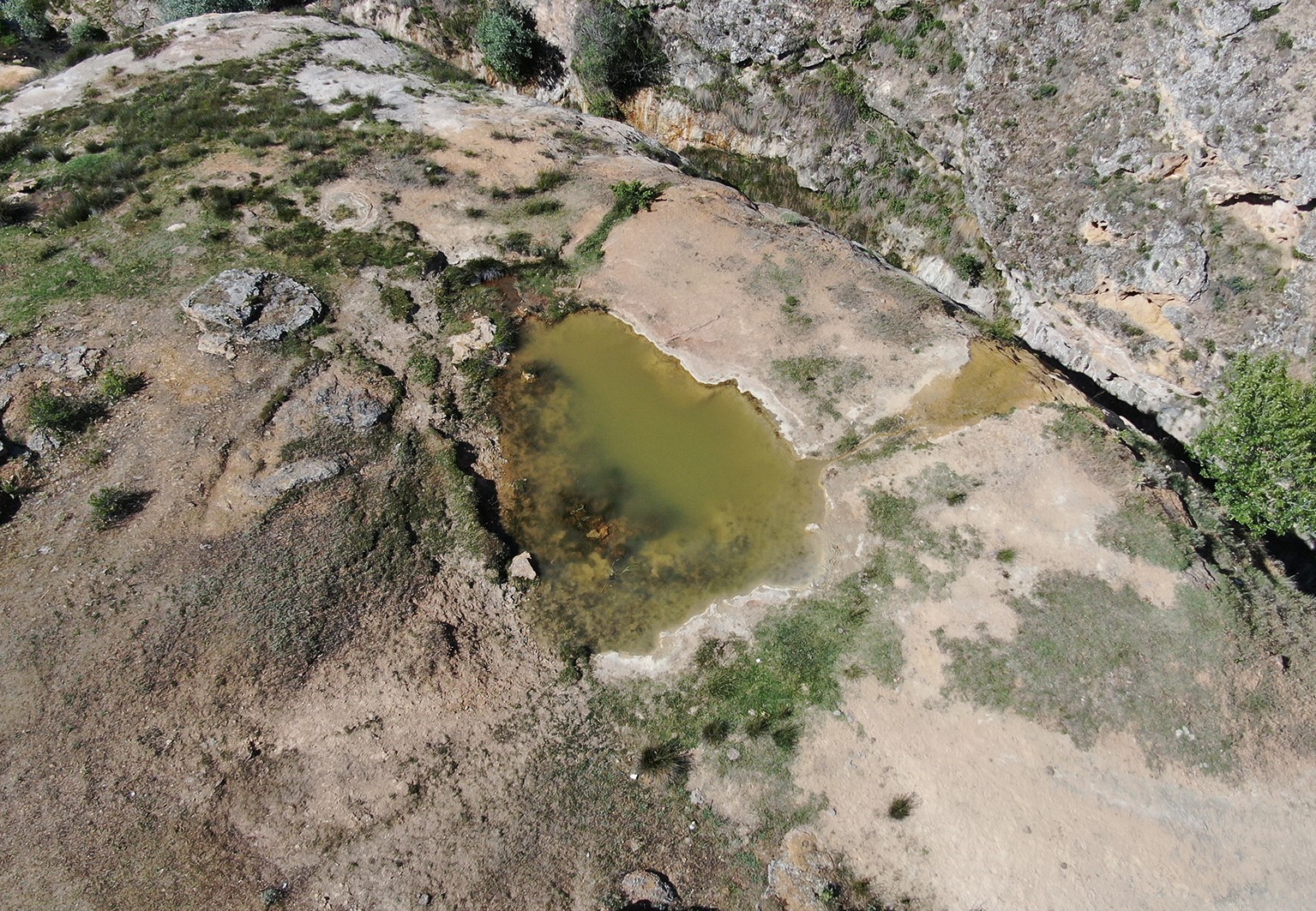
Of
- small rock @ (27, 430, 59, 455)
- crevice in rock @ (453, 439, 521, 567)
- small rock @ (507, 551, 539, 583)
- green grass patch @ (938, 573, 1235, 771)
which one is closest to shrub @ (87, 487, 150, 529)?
small rock @ (27, 430, 59, 455)

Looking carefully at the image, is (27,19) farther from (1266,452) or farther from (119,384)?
(1266,452)

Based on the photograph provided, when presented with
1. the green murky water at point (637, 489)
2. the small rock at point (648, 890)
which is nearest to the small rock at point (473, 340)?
the green murky water at point (637, 489)

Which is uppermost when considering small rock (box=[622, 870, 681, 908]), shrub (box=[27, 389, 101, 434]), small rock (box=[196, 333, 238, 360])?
small rock (box=[196, 333, 238, 360])

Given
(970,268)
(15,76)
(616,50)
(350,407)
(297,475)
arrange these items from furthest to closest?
1. (15,76)
2. (616,50)
3. (970,268)
4. (350,407)
5. (297,475)

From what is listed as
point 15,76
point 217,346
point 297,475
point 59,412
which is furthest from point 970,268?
point 15,76

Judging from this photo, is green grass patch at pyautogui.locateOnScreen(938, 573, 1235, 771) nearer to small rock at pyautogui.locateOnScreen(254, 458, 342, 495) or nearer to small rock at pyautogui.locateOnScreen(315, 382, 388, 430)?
small rock at pyautogui.locateOnScreen(254, 458, 342, 495)

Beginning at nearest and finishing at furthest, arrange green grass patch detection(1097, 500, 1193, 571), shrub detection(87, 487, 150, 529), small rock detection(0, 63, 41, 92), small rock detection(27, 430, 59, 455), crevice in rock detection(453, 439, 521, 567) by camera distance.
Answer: shrub detection(87, 487, 150, 529)
green grass patch detection(1097, 500, 1193, 571)
small rock detection(27, 430, 59, 455)
crevice in rock detection(453, 439, 521, 567)
small rock detection(0, 63, 41, 92)
